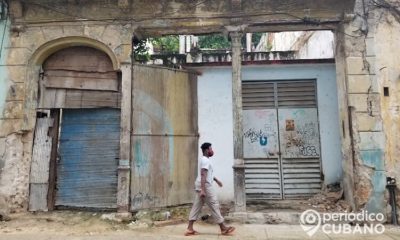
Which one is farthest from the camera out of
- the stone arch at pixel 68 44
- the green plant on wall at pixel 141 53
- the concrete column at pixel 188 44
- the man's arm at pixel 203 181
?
the concrete column at pixel 188 44

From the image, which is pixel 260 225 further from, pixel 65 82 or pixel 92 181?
pixel 65 82

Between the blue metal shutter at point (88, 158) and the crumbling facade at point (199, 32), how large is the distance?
1.58 ft

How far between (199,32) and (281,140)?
341 centimetres

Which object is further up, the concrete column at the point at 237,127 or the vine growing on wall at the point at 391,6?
the vine growing on wall at the point at 391,6

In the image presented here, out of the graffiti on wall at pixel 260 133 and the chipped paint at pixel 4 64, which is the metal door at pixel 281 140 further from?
the chipped paint at pixel 4 64

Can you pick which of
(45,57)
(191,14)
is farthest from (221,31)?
(45,57)

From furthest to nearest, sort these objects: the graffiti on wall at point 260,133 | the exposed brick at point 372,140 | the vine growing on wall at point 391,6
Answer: the graffiti on wall at point 260,133
the vine growing on wall at point 391,6
the exposed brick at point 372,140

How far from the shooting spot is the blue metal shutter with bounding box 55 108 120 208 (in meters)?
7.65

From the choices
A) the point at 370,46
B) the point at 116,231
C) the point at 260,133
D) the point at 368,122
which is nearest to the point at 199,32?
the point at 260,133

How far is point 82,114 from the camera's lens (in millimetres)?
7957

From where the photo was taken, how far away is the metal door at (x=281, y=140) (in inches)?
338

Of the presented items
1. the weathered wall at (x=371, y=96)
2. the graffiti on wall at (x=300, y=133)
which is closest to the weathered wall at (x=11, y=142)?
the graffiti on wall at (x=300, y=133)

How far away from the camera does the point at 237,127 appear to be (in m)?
7.41

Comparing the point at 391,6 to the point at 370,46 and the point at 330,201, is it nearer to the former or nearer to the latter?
the point at 370,46
